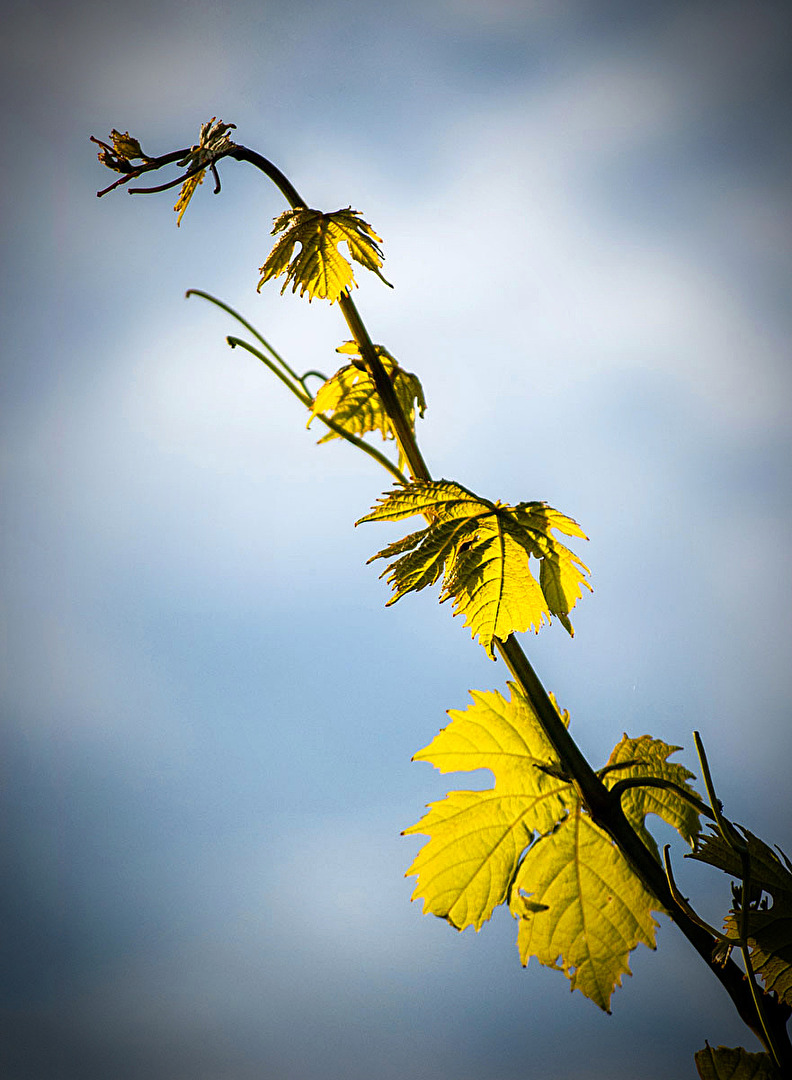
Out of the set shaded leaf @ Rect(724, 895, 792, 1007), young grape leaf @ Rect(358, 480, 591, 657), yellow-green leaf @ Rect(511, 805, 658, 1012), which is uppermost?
young grape leaf @ Rect(358, 480, 591, 657)

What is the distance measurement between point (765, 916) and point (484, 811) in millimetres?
104

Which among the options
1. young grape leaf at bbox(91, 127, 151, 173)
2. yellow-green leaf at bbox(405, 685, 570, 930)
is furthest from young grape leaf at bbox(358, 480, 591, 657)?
young grape leaf at bbox(91, 127, 151, 173)

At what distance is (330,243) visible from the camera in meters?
0.34

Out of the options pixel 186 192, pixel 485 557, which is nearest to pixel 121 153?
pixel 186 192

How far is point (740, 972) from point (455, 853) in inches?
4.1

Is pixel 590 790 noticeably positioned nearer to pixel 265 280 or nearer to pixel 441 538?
pixel 441 538

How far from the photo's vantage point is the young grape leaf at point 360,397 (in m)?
0.35

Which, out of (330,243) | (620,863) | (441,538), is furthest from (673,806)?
(330,243)

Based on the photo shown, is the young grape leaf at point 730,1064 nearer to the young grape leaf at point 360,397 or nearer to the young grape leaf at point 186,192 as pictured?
the young grape leaf at point 360,397

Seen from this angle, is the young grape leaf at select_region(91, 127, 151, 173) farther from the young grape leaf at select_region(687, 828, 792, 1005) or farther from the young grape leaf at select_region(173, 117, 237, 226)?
the young grape leaf at select_region(687, 828, 792, 1005)

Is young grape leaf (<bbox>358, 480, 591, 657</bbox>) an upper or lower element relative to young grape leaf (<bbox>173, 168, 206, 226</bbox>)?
lower

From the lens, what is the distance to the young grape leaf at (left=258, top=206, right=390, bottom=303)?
33 centimetres

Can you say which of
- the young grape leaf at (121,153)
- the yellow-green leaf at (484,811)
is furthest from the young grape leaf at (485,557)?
the young grape leaf at (121,153)

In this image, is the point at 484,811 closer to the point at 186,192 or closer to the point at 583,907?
the point at 583,907
